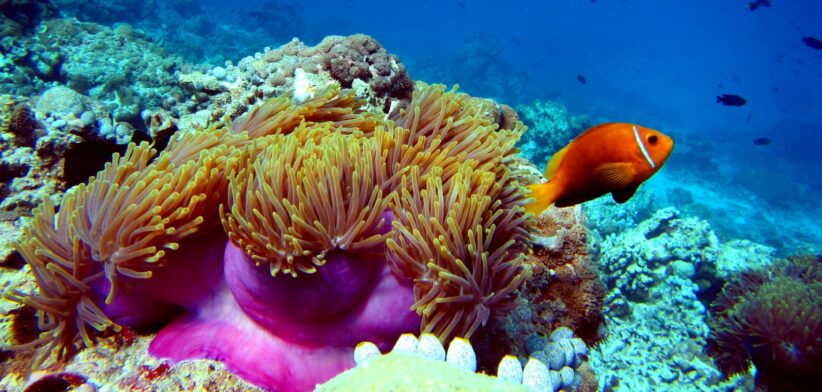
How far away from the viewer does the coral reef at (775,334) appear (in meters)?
4.39

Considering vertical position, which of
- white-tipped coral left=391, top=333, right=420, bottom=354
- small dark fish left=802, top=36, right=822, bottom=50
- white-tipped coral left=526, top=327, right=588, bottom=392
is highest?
white-tipped coral left=391, top=333, right=420, bottom=354

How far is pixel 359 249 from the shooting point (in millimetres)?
1983

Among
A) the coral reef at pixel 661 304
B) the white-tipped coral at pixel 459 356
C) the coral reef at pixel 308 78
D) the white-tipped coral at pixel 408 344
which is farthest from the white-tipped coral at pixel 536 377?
the coral reef at pixel 308 78

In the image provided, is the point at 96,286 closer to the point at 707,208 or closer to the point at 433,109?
the point at 433,109

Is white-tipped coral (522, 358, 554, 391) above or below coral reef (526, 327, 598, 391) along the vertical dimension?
above

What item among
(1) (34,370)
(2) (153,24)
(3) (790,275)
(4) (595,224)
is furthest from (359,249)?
(2) (153,24)

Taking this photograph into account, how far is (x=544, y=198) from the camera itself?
2.36m

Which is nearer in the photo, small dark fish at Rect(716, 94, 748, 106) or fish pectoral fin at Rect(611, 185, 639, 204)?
fish pectoral fin at Rect(611, 185, 639, 204)

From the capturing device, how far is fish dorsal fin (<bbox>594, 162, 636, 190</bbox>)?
218 centimetres

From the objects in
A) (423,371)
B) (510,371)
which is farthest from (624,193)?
(423,371)

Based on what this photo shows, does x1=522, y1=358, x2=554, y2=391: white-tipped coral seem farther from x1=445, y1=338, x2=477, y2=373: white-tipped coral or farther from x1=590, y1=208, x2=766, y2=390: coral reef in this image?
x1=590, y1=208, x2=766, y2=390: coral reef

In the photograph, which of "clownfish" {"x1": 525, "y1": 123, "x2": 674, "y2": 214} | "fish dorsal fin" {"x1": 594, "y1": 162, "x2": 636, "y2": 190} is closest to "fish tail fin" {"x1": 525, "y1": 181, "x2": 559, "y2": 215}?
"clownfish" {"x1": 525, "y1": 123, "x2": 674, "y2": 214}

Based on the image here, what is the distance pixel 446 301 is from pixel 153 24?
26479 millimetres

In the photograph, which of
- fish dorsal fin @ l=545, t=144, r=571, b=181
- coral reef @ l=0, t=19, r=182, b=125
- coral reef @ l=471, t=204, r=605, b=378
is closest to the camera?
fish dorsal fin @ l=545, t=144, r=571, b=181
